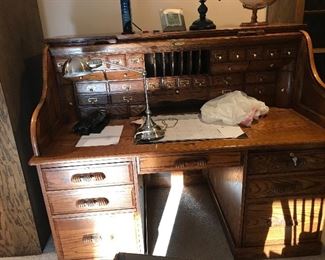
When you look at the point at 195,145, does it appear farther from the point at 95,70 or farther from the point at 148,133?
the point at 95,70

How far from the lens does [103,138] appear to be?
135 centimetres

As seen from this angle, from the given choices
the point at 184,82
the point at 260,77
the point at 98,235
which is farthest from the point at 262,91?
the point at 98,235

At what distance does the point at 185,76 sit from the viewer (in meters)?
1.53

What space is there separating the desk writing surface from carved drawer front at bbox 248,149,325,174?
0.05 metres

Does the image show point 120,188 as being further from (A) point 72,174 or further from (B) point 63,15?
(B) point 63,15

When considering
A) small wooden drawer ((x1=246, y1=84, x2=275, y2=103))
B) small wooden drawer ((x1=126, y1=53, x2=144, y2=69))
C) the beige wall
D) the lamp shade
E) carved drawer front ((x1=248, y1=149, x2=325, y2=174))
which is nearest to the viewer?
the lamp shade

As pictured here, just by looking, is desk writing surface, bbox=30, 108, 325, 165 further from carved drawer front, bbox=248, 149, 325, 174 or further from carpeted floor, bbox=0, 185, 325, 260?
carpeted floor, bbox=0, 185, 325, 260

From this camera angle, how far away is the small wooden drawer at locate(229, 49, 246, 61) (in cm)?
149

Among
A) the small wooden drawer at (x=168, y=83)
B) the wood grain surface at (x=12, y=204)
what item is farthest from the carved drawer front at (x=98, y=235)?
the small wooden drawer at (x=168, y=83)

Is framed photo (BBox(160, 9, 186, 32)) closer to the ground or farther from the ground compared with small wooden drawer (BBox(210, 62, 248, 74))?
farther from the ground

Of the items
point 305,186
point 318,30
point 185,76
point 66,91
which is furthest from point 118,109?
point 318,30

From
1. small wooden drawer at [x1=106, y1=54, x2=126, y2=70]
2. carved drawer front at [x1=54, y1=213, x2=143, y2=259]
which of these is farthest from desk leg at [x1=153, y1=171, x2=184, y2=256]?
small wooden drawer at [x1=106, y1=54, x2=126, y2=70]

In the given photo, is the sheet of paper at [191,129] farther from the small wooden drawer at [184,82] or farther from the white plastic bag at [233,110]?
the small wooden drawer at [184,82]

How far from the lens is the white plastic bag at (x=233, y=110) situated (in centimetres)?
142
